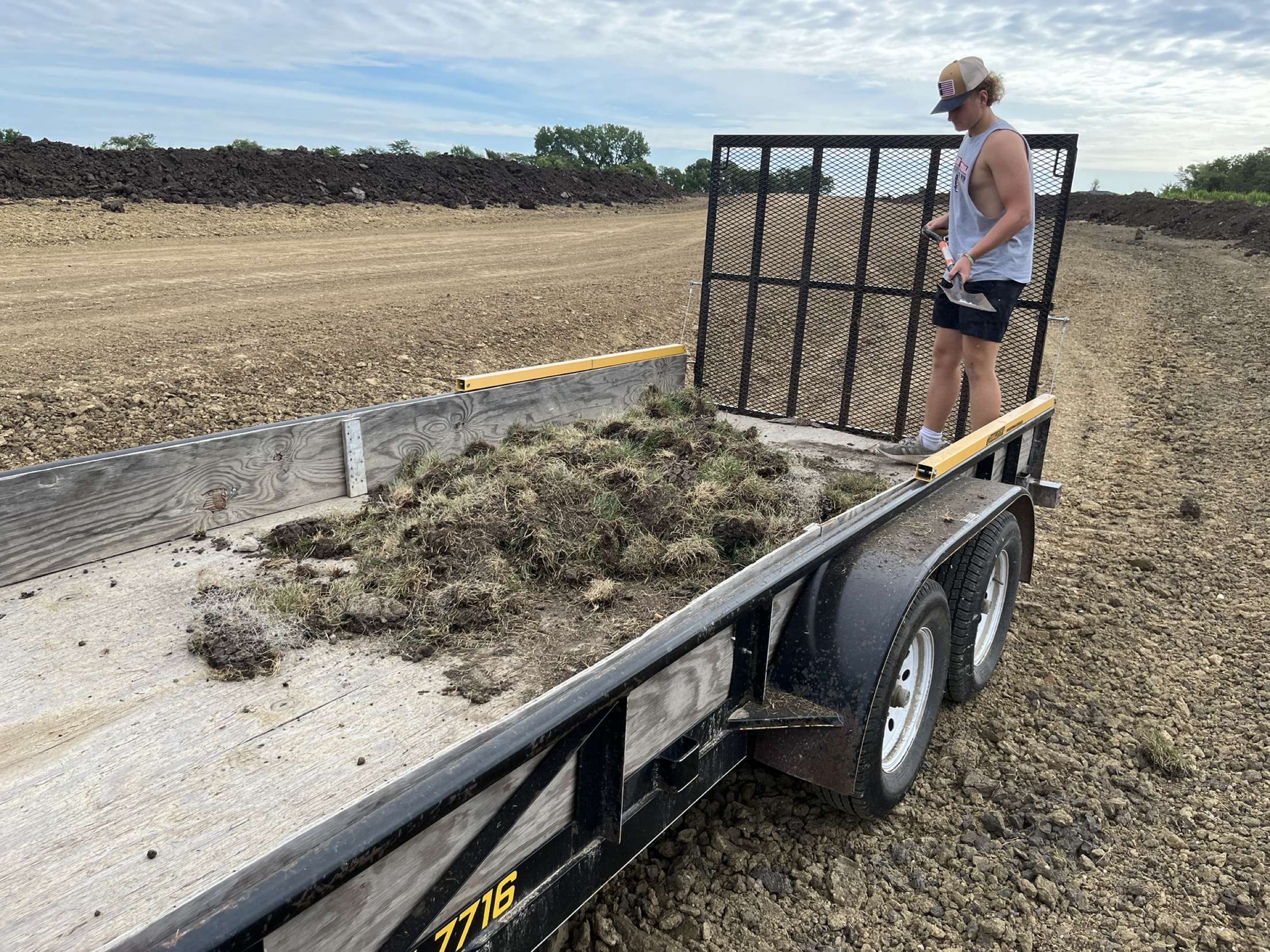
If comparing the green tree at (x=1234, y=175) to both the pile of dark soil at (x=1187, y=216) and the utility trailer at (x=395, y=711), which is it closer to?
the pile of dark soil at (x=1187, y=216)

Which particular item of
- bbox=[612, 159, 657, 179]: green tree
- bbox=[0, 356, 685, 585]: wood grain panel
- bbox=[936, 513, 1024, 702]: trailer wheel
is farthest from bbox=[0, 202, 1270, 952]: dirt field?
bbox=[612, 159, 657, 179]: green tree

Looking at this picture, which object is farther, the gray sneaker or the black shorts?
the gray sneaker

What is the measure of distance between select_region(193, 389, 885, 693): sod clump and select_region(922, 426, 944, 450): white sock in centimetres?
76

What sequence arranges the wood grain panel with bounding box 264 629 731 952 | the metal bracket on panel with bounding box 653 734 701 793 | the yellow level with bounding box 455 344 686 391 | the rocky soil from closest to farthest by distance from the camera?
1. the wood grain panel with bounding box 264 629 731 952
2. the metal bracket on panel with bounding box 653 734 701 793
3. the rocky soil
4. the yellow level with bounding box 455 344 686 391

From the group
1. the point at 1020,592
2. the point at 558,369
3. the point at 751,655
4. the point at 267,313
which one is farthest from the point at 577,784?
the point at 267,313

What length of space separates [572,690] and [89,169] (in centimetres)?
1985

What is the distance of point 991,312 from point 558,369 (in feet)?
6.68

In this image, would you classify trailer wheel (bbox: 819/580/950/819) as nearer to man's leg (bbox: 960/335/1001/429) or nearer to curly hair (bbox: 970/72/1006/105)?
man's leg (bbox: 960/335/1001/429)

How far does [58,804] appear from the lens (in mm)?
1920

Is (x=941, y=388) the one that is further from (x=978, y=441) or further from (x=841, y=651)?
(x=841, y=651)

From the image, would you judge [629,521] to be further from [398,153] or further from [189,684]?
[398,153]

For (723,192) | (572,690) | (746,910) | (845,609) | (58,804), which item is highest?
(723,192)

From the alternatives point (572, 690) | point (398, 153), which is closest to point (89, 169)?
point (398, 153)

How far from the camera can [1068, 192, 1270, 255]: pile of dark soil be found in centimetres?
2734
